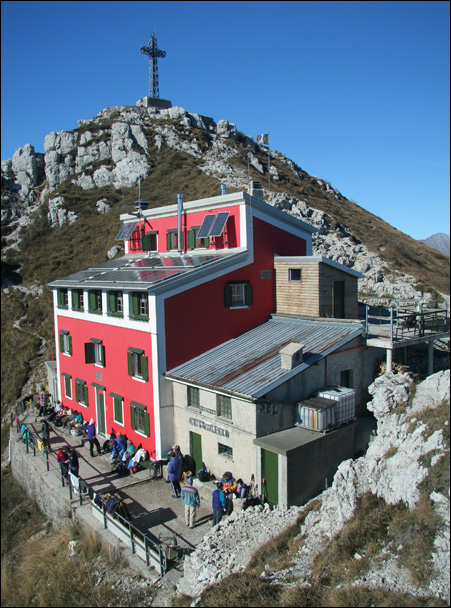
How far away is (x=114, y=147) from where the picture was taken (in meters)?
71.5

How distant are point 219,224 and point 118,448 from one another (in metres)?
11.2

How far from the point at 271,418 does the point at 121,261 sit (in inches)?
649

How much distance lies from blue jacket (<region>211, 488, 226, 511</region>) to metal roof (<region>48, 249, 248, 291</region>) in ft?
26.0

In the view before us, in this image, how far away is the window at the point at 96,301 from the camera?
22.6 metres

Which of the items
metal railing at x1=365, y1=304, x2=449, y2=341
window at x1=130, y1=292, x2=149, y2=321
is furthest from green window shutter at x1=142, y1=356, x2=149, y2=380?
metal railing at x1=365, y1=304, x2=449, y2=341

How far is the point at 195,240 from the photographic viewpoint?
23.9 m

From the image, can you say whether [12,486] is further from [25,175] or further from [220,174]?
[25,175]

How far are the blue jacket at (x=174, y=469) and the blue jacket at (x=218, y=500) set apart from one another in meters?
2.99

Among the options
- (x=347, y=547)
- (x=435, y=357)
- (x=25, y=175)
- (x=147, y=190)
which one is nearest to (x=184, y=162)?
(x=147, y=190)

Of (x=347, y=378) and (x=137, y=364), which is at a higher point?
(x=137, y=364)

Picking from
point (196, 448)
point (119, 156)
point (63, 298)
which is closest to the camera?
point (196, 448)

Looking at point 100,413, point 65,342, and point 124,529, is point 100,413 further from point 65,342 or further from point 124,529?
point 124,529

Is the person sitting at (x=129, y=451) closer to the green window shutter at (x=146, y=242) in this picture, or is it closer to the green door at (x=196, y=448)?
the green door at (x=196, y=448)

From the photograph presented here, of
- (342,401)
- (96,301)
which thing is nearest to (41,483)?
(96,301)
